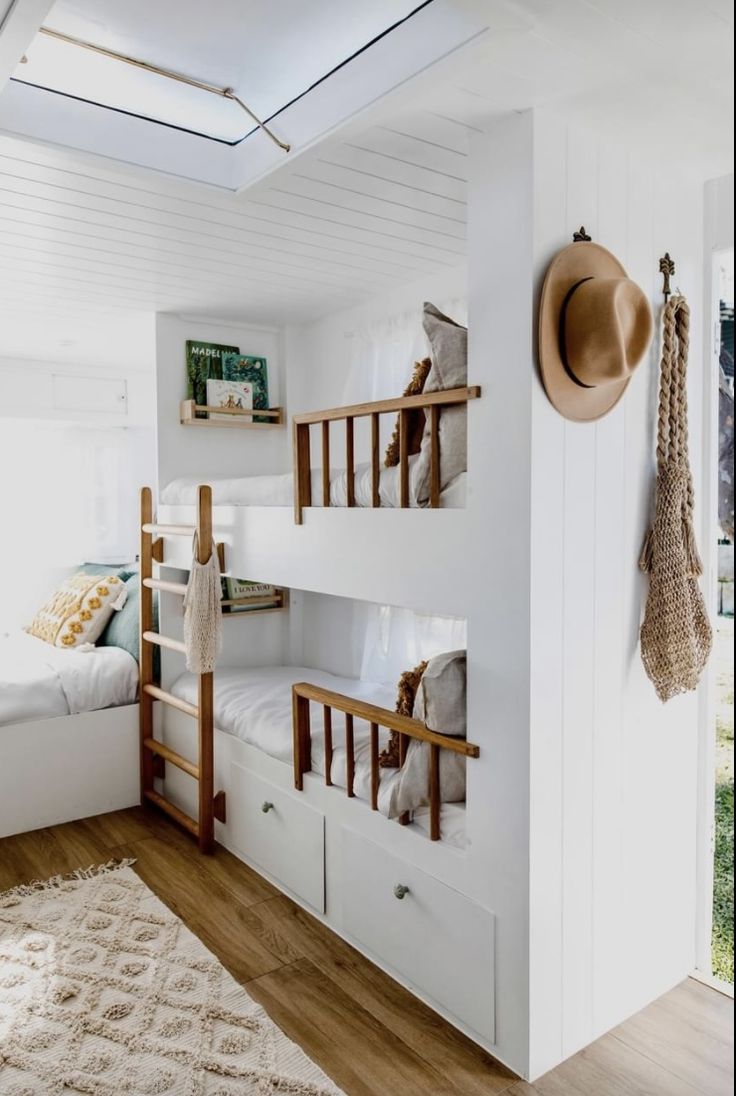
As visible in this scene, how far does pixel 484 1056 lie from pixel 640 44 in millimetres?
2270

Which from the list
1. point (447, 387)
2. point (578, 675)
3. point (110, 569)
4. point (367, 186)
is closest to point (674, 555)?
point (578, 675)

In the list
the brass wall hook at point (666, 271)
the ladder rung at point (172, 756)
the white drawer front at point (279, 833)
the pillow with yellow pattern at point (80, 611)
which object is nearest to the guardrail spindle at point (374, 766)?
the white drawer front at point (279, 833)

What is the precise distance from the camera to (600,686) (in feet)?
6.48

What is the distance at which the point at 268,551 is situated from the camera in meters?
2.72

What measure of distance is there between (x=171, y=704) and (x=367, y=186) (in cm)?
219

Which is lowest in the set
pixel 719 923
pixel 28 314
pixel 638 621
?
pixel 719 923

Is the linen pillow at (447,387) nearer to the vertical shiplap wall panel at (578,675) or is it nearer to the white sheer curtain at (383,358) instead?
the vertical shiplap wall panel at (578,675)

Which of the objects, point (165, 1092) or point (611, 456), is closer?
point (165, 1092)

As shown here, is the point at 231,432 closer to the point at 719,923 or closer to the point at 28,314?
the point at 28,314

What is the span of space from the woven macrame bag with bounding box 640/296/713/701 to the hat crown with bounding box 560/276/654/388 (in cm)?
28

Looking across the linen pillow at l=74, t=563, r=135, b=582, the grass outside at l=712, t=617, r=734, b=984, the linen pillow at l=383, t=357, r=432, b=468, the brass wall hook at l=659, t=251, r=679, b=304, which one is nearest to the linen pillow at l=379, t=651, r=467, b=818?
the linen pillow at l=383, t=357, r=432, b=468

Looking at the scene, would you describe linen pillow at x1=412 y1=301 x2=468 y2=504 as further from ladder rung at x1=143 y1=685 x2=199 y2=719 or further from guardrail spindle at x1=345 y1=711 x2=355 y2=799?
ladder rung at x1=143 y1=685 x2=199 y2=719

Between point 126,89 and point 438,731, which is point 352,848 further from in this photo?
point 126,89

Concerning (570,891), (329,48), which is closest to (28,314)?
(329,48)
